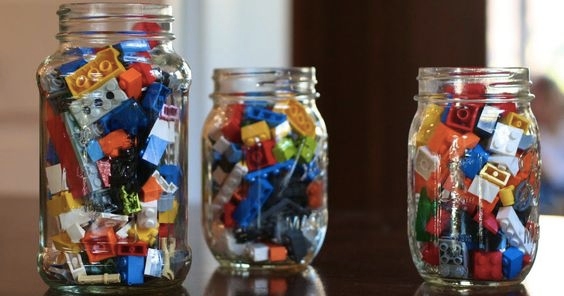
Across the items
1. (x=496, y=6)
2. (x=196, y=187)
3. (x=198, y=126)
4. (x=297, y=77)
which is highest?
(x=496, y=6)

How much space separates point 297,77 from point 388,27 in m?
1.79

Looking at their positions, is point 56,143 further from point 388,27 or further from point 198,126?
A: point 388,27

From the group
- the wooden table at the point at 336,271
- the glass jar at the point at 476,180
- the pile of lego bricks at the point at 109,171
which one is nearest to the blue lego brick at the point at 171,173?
the pile of lego bricks at the point at 109,171

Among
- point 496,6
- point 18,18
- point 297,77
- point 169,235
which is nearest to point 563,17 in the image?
point 496,6

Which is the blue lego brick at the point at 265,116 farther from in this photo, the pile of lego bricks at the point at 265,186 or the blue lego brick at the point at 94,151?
the blue lego brick at the point at 94,151

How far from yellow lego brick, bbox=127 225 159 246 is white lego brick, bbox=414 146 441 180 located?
262mm

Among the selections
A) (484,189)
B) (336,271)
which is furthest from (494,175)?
(336,271)

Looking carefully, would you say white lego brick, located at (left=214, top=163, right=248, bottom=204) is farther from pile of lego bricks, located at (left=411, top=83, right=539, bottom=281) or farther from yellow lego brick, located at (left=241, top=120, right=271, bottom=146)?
pile of lego bricks, located at (left=411, top=83, right=539, bottom=281)

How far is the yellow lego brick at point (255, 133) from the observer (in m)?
1.06

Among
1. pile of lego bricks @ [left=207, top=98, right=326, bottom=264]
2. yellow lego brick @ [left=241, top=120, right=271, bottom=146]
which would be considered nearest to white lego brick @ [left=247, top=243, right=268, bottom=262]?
pile of lego bricks @ [left=207, top=98, right=326, bottom=264]

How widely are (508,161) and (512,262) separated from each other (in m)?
0.09

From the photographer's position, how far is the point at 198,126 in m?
2.71

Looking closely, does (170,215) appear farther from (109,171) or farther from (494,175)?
(494,175)

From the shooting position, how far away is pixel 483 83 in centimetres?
95
